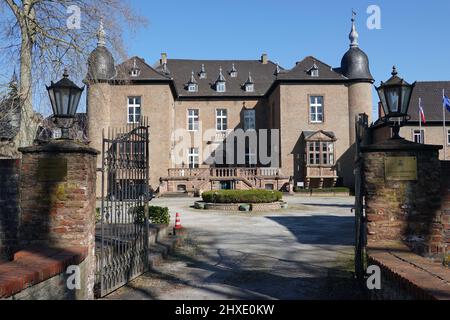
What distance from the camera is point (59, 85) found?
6367 millimetres

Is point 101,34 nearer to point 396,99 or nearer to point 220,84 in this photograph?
point 396,99

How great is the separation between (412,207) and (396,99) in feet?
5.72

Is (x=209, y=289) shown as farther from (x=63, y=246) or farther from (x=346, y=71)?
(x=346, y=71)

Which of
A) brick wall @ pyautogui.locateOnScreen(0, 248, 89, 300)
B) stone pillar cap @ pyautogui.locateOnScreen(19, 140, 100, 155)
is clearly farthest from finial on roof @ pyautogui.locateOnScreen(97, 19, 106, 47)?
brick wall @ pyautogui.locateOnScreen(0, 248, 89, 300)

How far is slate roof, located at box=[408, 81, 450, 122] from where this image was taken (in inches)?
1548

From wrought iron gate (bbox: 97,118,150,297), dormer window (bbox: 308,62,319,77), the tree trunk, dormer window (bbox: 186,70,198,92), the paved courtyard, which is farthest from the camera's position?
dormer window (bbox: 186,70,198,92)

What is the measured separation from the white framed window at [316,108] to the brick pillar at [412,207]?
A: 30.7 meters

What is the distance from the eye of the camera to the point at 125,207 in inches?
278

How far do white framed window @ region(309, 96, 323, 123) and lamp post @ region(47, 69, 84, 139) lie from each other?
31.3m

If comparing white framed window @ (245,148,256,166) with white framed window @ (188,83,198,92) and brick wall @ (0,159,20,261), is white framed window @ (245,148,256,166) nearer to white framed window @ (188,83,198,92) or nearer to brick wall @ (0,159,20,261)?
white framed window @ (188,83,198,92)

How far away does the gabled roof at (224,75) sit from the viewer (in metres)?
40.8

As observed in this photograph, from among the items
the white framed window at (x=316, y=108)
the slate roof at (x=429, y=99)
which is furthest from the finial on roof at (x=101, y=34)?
the slate roof at (x=429, y=99)

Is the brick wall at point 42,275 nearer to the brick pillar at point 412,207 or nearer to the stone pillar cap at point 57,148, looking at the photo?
the stone pillar cap at point 57,148
